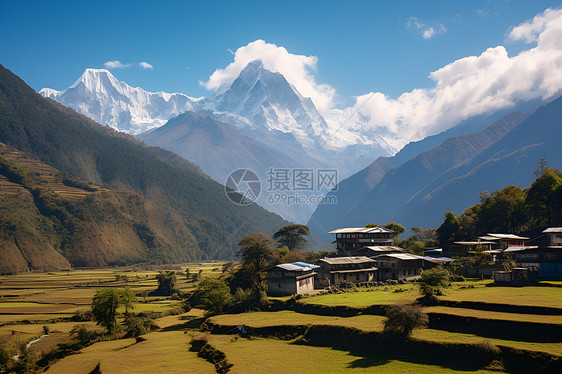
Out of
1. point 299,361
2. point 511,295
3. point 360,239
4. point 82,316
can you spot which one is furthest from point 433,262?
point 82,316

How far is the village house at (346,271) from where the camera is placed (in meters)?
70.4

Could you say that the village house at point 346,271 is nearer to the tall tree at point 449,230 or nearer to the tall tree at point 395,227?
the tall tree at point 449,230

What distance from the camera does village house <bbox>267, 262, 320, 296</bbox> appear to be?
213ft

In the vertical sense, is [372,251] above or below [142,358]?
above

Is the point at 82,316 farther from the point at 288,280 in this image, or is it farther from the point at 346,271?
the point at 346,271

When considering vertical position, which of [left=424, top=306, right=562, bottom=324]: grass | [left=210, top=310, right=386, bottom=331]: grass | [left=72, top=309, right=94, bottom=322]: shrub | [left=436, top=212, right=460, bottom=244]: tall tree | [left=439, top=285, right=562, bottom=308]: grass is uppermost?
[left=436, top=212, right=460, bottom=244]: tall tree

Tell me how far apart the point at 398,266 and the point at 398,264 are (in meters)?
0.35

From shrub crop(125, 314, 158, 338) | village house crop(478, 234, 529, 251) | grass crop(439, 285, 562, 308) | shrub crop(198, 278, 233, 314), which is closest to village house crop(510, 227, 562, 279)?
grass crop(439, 285, 562, 308)

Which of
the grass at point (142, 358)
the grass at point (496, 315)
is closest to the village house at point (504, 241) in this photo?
the grass at point (496, 315)

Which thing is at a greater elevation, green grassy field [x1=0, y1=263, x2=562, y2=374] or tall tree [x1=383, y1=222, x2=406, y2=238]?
tall tree [x1=383, y1=222, x2=406, y2=238]

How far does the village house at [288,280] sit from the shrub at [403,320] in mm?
26508

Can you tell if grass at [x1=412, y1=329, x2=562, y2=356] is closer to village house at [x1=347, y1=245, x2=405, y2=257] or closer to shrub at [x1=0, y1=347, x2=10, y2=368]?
village house at [x1=347, y1=245, x2=405, y2=257]

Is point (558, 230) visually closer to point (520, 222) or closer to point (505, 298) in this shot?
point (520, 222)

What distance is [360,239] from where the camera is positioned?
95000 mm
